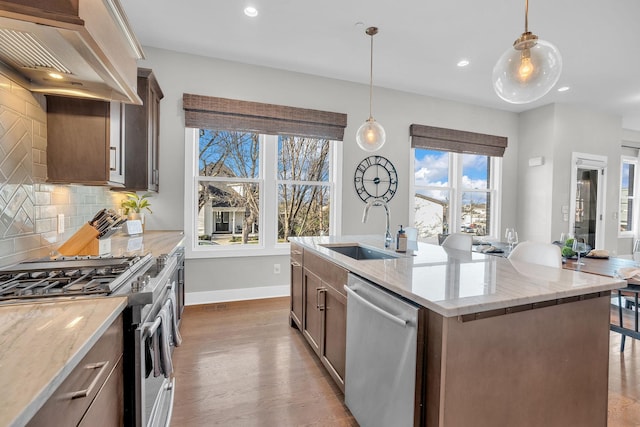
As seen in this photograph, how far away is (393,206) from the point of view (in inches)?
181

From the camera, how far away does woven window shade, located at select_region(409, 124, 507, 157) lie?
464 centimetres

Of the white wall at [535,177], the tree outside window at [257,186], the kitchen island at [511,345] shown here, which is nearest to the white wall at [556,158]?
the white wall at [535,177]

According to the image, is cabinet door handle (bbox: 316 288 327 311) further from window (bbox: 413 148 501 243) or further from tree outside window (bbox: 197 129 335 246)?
window (bbox: 413 148 501 243)

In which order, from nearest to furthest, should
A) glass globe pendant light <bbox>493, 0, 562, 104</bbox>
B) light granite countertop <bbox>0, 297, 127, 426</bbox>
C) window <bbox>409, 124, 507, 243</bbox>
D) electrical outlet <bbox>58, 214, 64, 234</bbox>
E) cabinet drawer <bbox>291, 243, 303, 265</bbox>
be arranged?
1. light granite countertop <bbox>0, 297, 127, 426</bbox>
2. glass globe pendant light <bbox>493, 0, 562, 104</bbox>
3. electrical outlet <bbox>58, 214, 64, 234</bbox>
4. cabinet drawer <bbox>291, 243, 303, 265</bbox>
5. window <bbox>409, 124, 507, 243</bbox>

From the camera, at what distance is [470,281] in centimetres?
139

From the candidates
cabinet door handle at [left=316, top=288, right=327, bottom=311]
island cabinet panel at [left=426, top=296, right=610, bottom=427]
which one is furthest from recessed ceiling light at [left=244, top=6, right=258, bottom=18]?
island cabinet panel at [left=426, top=296, right=610, bottom=427]

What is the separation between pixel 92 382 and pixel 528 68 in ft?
7.75

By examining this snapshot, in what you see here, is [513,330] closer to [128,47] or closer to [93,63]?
[93,63]

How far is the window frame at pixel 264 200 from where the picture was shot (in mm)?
3564

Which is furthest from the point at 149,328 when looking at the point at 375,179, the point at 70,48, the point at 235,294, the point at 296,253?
the point at 375,179

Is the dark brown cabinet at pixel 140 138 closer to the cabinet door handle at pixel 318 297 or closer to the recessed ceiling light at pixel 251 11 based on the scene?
the recessed ceiling light at pixel 251 11

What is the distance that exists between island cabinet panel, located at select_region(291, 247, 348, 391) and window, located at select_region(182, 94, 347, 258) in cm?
159

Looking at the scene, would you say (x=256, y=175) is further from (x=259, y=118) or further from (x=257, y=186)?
(x=259, y=118)

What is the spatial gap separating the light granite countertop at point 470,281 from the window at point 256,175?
2149 millimetres
